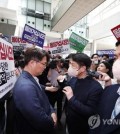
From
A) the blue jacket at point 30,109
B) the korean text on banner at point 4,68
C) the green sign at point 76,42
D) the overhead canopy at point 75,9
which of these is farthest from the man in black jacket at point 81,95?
the overhead canopy at point 75,9

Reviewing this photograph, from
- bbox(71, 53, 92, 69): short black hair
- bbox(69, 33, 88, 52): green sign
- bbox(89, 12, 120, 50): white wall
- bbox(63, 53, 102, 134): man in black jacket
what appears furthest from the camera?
bbox(89, 12, 120, 50): white wall

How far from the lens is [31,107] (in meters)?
1.46

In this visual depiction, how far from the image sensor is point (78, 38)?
15.7ft

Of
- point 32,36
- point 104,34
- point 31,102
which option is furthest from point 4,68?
point 104,34

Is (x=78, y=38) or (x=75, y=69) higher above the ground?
(x=78, y=38)

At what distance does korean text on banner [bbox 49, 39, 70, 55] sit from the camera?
4.77 meters

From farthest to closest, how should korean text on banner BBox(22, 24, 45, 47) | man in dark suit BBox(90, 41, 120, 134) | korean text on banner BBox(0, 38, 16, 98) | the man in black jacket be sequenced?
1. korean text on banner BBox(22, 24, 45, 47)
2. the man in black jacket
3. korean text on banner BBox(0, 38, 16, 98)
4. man in dark suit BBox(90, 41, 120, 134)

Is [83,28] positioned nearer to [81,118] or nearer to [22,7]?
[22,7]

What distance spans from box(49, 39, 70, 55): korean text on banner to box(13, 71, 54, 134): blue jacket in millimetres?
3200

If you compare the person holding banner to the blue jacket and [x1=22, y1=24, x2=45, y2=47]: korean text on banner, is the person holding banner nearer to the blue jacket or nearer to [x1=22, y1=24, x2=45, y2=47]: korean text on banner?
the blue jacket

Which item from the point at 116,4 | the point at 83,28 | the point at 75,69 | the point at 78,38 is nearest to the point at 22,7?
the point at 83,28

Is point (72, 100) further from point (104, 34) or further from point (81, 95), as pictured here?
point (104, 34)

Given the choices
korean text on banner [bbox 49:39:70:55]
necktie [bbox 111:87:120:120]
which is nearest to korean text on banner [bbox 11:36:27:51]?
korean text on banner [bbox 49:39:70:55]

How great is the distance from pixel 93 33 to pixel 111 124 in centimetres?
1254
